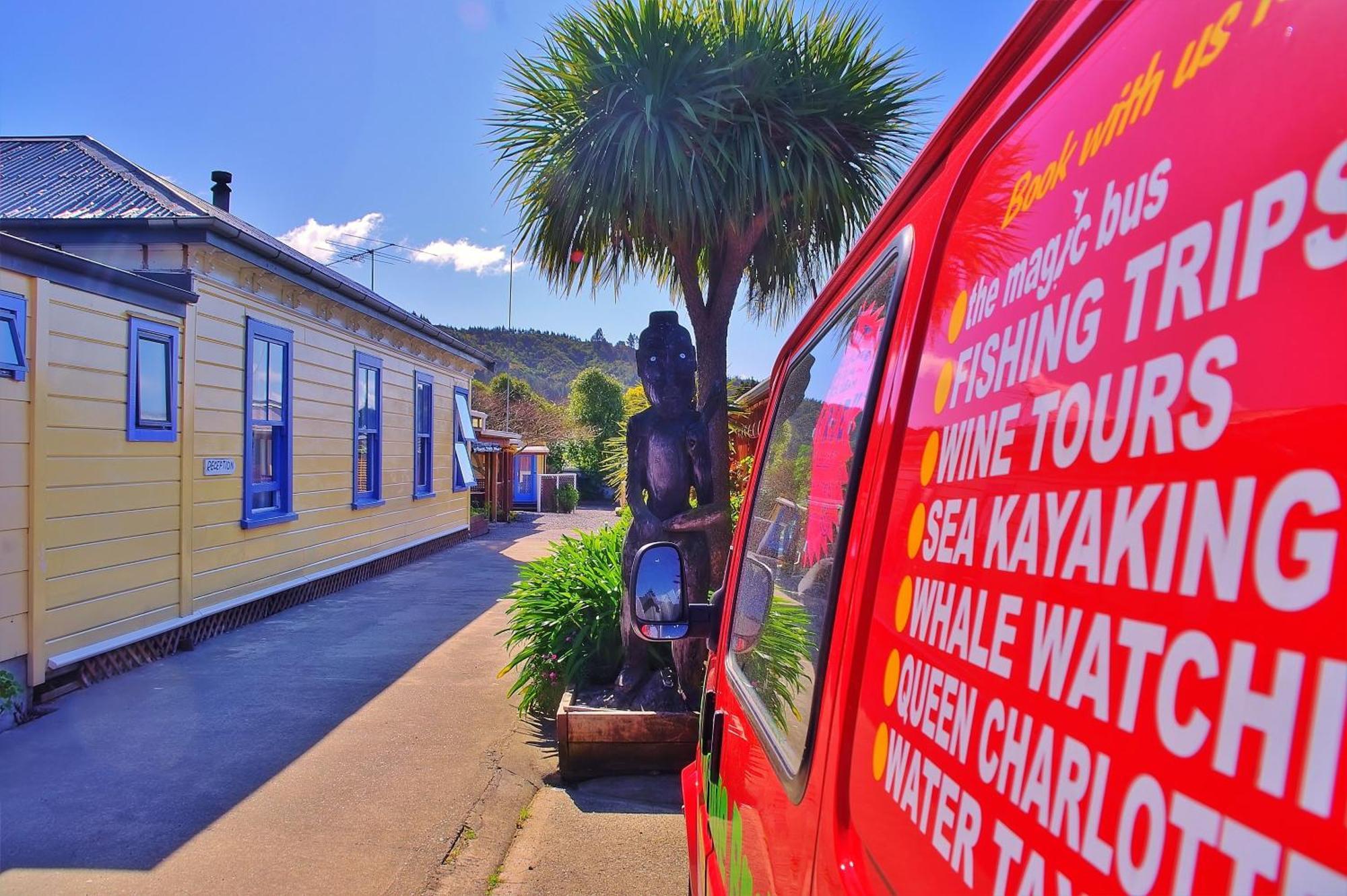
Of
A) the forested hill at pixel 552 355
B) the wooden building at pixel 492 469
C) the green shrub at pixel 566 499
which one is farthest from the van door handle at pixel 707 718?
the forested hill at pixel 552 355

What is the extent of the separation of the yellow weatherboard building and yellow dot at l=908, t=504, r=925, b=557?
6.20m

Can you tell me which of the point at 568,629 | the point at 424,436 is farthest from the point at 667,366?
the point at 424,436

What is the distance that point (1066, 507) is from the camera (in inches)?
25.7

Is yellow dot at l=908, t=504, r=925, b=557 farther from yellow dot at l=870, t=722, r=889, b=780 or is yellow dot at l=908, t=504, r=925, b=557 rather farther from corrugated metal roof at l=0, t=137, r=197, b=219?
corrugated metal roof at l=0, t=137, r=197, b=219

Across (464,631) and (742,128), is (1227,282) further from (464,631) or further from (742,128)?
(464,631)

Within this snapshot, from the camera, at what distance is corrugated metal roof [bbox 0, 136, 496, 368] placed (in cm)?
762

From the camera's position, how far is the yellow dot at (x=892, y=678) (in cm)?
88

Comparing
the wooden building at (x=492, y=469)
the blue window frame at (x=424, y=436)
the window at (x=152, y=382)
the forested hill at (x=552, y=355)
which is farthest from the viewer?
the forested hill at (x=552, y=355)

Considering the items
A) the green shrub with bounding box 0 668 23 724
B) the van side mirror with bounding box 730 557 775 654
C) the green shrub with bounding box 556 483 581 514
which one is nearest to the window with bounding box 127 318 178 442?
the green shrub with bounding box 0 668 23 724

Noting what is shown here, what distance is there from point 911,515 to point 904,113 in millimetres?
5450

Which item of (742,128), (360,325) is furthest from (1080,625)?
(360,325)

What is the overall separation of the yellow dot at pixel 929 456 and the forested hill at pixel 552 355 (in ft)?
234

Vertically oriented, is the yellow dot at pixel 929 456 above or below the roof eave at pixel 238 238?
below

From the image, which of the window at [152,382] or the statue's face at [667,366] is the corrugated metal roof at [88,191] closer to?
the window at [152,382]
